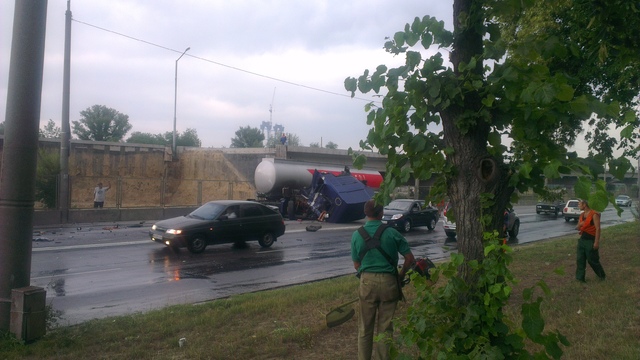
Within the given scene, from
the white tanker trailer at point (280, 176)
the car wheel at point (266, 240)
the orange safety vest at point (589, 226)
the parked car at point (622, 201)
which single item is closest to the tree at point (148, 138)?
the white tanker trailer at point (280, 176)

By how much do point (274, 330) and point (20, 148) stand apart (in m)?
Answer: 3.78

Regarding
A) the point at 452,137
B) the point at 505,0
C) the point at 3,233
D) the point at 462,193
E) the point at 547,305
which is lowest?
the point at 547,305

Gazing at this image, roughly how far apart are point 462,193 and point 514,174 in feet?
1.15

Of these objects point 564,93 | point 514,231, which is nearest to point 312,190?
point 514,231

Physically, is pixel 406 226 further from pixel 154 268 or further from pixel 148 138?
pixel 148 138

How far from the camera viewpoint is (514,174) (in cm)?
325

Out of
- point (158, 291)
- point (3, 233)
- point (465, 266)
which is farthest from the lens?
point (158, 291)

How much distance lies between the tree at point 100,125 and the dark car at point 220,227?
69026mm

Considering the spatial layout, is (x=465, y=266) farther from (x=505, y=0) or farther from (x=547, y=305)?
(x=547, y=305)

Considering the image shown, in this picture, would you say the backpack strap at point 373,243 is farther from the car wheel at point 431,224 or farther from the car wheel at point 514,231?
the car wheel at point 431,224

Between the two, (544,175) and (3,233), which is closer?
(544,175)

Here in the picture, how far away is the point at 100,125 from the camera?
3265 inches

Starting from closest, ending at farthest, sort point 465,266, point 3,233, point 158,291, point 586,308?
point 465,266 < point 3,233 < point 586,308 < point 158,291

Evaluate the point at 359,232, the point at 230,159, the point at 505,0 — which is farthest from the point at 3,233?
the point at 230,159
